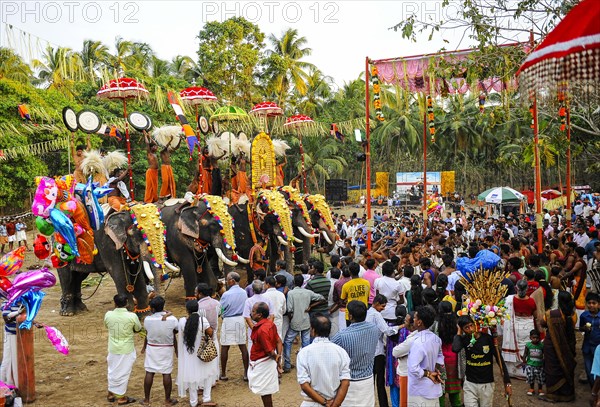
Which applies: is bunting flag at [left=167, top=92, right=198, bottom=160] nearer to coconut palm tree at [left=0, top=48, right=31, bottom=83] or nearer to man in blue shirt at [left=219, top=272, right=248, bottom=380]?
man in blue shirt at [left=219, top=272, right=248, bottom=380]

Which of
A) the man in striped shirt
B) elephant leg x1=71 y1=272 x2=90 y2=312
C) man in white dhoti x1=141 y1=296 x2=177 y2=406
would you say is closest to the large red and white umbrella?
the man in striped shirt

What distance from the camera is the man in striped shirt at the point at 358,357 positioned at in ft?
16.0

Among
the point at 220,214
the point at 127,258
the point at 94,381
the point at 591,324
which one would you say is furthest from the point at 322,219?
the point at 591,324

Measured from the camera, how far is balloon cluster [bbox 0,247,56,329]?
659 cm

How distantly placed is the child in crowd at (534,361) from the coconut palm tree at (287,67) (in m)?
26.0

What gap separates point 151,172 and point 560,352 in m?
8.16

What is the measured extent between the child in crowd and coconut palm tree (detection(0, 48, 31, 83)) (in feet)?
85.0

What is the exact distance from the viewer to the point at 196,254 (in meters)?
11.2

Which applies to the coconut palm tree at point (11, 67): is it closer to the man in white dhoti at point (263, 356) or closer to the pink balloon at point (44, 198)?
the pink balloon at point (44, 198)

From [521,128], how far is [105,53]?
2657 cm

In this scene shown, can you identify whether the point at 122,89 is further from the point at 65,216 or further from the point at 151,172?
the point at 65,216

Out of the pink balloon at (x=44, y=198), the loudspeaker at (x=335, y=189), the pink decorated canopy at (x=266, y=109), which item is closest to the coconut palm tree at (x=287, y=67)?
the loudspeaker at (x=335, y=189)

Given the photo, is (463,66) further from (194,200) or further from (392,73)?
(194,200)

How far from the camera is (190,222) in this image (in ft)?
36.0
